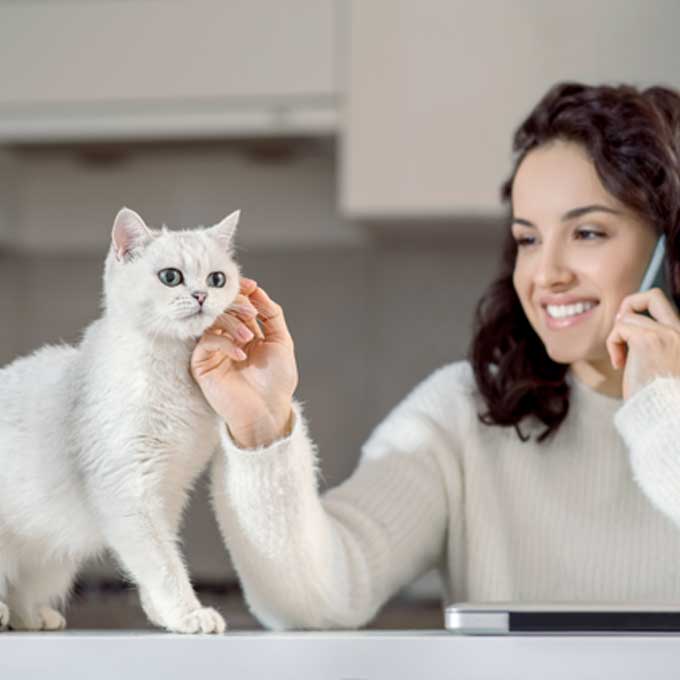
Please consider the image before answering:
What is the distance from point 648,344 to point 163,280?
51 centimetres

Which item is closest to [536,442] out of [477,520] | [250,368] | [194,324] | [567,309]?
[477,520]

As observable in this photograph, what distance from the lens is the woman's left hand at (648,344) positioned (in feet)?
3.00

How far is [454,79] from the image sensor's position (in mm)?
2180

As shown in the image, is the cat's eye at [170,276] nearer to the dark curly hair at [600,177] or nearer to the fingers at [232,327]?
the fingers at [232,327]

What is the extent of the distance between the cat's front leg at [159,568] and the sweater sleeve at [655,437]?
0.46 meters

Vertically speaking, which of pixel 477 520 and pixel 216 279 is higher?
pixel 216 279

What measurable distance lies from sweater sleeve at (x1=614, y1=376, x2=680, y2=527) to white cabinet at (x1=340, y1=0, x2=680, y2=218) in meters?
1.31

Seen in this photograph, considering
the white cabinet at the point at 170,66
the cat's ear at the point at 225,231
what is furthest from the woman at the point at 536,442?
the white cabinet at the point at 170,66

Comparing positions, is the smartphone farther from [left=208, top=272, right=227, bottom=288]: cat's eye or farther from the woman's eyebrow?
[left=208, top=272, right=227, bottom=288]: cat's eye

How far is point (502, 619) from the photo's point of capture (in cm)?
55

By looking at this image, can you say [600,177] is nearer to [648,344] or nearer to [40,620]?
[648,344]

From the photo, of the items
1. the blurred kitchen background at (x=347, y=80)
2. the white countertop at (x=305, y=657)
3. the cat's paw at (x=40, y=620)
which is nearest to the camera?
the white countertop at (x=305, y=657)

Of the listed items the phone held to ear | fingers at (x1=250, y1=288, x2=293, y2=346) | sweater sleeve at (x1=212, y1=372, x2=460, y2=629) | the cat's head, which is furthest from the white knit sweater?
the cat's head

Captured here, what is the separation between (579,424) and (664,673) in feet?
2.47
